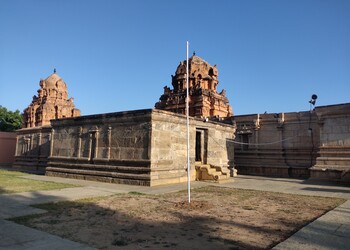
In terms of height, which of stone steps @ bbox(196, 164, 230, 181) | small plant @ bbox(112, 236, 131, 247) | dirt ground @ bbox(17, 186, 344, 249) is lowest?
small plant @ bbox(112, 236, 131, 247)

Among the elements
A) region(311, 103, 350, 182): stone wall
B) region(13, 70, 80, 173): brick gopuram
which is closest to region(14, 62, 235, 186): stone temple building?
region(311, 103, 350, 182): stone wall

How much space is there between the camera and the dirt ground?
17.0ft

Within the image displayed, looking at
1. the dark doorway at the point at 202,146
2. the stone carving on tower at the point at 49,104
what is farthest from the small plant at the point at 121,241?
the stone carving on tower at the point at 49,104

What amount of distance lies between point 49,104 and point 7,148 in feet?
24.3

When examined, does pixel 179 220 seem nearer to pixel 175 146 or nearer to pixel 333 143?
pixel 175 146

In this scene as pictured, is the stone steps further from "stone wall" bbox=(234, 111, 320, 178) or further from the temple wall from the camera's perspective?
"stone wall" bbox=(234, 111, 320, 178)

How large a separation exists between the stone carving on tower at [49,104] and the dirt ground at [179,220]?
27.0 m

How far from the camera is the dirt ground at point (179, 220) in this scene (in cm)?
518

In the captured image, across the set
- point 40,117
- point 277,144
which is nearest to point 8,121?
point 40,117

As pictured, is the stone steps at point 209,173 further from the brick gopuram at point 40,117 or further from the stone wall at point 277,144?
the brick gopuram at point 40,117

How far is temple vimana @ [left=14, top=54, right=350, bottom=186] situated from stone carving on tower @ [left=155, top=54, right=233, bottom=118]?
4.97 metres

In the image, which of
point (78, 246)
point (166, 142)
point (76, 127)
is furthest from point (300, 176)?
point (78, 246)

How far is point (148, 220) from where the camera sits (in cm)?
669

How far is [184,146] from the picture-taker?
15.7 metres
